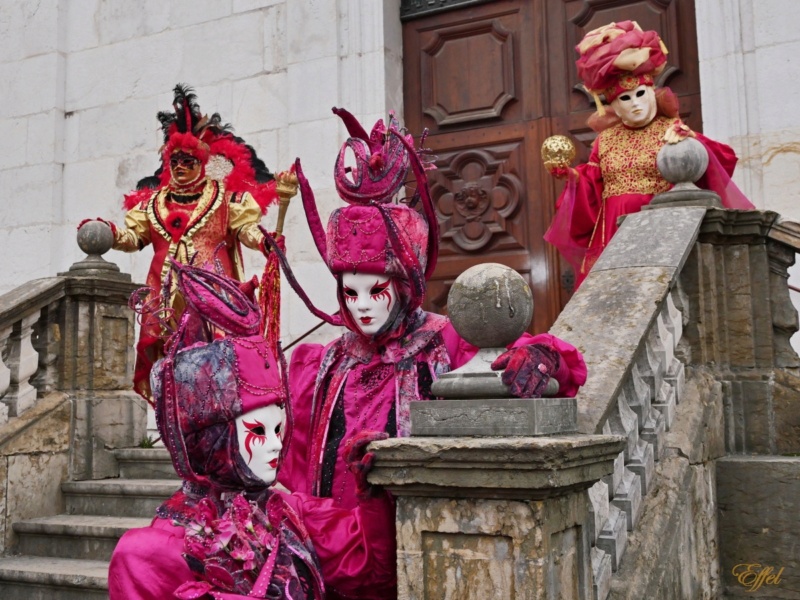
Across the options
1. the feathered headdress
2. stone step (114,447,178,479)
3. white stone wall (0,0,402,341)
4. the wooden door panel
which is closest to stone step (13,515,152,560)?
stone step (114,447,178,479)

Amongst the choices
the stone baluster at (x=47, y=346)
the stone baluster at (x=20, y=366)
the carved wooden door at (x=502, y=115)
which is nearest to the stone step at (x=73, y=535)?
the stone baluster at (x=20, y=366)

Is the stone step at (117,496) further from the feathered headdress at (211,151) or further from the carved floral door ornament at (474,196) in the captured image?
the carved floral door ornament at (474,196)

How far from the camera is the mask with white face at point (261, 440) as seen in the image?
243 cm

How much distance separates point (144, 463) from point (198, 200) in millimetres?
1639

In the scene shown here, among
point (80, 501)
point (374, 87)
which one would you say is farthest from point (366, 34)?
point (80, 501)

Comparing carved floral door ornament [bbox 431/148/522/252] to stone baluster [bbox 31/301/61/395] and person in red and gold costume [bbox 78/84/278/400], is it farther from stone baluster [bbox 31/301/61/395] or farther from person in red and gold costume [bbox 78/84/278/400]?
stone baluster [bbox 31/301/61/395]

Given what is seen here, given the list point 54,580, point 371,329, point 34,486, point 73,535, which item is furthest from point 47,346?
point 371,329

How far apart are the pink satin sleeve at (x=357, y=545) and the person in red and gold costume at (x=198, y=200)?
3.32 meters

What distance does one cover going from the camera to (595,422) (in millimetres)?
2762

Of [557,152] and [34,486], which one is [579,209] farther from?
[34,486]

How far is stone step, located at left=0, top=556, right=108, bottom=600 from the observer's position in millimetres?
4328

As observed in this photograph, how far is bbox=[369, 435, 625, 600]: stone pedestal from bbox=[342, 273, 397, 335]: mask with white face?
0.69 m

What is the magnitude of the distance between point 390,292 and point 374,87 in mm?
4383

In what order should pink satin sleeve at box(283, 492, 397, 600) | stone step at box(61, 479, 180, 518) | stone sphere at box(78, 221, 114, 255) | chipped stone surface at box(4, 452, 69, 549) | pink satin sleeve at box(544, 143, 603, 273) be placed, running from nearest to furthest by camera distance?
pink satin sleeve at box(283, 492, 397, 600), stone step at box(61, 479, 180, 518), chipped stone surface at box(4, 452, 69, 549), pink satin sleeve at box(544, 143, 603, 273), stone sphere at box(78, 221, 114, 255)
